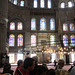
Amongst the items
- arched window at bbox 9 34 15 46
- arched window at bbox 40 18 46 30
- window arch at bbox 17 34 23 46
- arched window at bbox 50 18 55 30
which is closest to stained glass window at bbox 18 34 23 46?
window arch at bbox 17 34 23 46

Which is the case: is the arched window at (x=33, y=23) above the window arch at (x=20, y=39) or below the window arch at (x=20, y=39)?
above

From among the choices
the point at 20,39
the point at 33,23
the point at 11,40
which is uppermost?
the point at 33,23

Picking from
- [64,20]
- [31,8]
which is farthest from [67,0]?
[31,8]

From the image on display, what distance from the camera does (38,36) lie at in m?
24.4

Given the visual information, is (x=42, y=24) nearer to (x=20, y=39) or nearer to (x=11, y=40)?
(x=20, y=39)

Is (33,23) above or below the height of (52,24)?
above

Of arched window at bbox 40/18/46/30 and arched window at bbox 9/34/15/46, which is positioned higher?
arched window at bbox 40/18/46/30

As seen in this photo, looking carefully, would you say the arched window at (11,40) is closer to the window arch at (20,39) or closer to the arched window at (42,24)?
the window arch at (20,39)

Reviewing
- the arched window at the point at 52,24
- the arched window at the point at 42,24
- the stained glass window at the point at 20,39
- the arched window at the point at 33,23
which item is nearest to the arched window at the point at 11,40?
the stained glass window at the point at 20,39

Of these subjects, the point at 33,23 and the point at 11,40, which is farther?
the point at 33,23

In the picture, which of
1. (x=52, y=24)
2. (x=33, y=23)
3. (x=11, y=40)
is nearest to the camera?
(x=11, y=40)

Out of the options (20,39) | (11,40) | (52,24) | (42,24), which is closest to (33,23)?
(42,24)

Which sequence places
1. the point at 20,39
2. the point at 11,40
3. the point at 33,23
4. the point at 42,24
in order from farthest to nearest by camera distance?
the point at 42,24 < the point at 33,23 < the point at 20,39 < the point at 11,40

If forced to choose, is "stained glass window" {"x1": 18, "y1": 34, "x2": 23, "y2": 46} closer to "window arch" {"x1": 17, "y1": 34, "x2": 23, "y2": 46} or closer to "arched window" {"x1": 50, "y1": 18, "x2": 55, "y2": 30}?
"window arch" {"x1": 17, "y1": 34, "x2": 23, "y2": 46}
